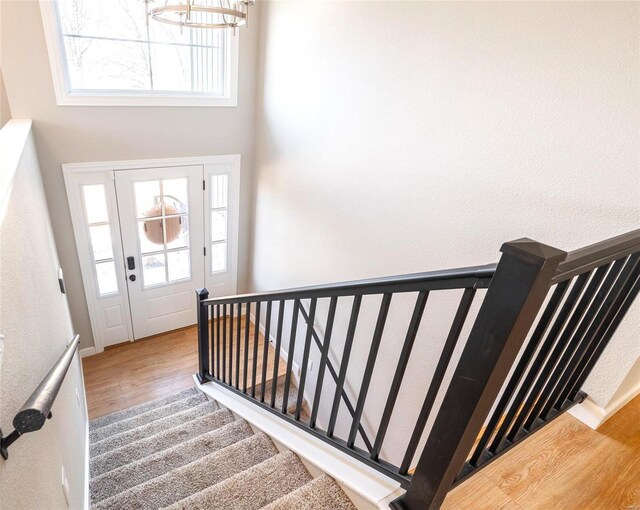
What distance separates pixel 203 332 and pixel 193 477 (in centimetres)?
129

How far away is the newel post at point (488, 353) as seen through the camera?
0.79 m

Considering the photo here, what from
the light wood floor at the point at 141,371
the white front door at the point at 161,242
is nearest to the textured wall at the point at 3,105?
the white front door at the point at 161,242

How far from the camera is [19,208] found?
1785 mm

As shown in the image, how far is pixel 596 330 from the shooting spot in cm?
132

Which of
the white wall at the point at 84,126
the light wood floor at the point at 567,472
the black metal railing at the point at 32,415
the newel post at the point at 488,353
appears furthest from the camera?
the white wall at the point at 84,126

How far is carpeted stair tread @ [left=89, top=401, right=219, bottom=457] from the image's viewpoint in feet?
9.41

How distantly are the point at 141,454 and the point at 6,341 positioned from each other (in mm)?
1997

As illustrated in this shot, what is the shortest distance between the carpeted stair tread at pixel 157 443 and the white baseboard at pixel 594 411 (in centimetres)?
228

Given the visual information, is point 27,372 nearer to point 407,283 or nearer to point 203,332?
point 407,283

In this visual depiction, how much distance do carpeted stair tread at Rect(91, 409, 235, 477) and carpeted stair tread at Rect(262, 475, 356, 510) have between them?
1468 millimetres

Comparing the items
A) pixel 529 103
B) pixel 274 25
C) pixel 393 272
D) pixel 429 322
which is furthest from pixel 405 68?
pixel 274 25

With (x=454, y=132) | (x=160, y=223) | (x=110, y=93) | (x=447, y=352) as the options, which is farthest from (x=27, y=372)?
(x=160, y=223)

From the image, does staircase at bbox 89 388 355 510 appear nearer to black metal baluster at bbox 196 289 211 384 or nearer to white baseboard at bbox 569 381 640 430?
black metal baluster at bbox 196 289 211 384

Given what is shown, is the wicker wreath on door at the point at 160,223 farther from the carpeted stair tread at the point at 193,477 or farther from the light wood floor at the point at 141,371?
the carpeted stair tread at the point at 193,477
